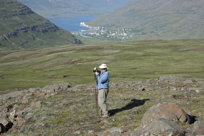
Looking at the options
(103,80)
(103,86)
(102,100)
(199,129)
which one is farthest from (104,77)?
(199,129)

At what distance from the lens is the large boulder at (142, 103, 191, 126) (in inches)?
987

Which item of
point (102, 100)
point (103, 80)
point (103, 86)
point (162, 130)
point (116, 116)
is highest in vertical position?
point (103, 80)

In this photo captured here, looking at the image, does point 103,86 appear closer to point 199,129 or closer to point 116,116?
point 116,116

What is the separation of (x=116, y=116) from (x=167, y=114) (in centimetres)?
741

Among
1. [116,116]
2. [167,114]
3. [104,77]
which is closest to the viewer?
[167,114]

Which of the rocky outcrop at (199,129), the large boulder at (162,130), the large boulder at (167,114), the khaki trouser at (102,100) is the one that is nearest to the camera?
the large boulder at (162,130)

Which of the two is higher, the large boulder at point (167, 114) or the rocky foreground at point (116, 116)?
the large boulder at point (167, 114)

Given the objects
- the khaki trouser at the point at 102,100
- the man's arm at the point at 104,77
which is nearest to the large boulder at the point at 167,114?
the khaki trouser at the point at 102,100

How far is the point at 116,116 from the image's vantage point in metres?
31.7

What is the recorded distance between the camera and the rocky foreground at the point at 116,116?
22.5 metres

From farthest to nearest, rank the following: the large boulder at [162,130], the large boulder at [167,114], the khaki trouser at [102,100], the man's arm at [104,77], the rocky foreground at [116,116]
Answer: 1. the khaki trouser at [102,100]
2. the man's arm at [104,77]
3. the large boulder at [167,114]
4. the rocky foreground at [116,116]
5. the large boulder at [162,130]

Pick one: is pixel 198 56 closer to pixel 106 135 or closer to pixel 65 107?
pixel 65 107

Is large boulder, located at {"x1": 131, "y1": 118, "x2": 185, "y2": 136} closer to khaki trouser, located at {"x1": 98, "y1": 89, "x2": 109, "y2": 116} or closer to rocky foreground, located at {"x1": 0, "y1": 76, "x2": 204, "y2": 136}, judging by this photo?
rocky foreground, located at {"x1": 0, "y1": 76, "x2": 204, "y2": 136}

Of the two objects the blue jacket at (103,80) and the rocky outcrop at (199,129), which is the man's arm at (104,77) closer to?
the blue jacket at (103,80)
